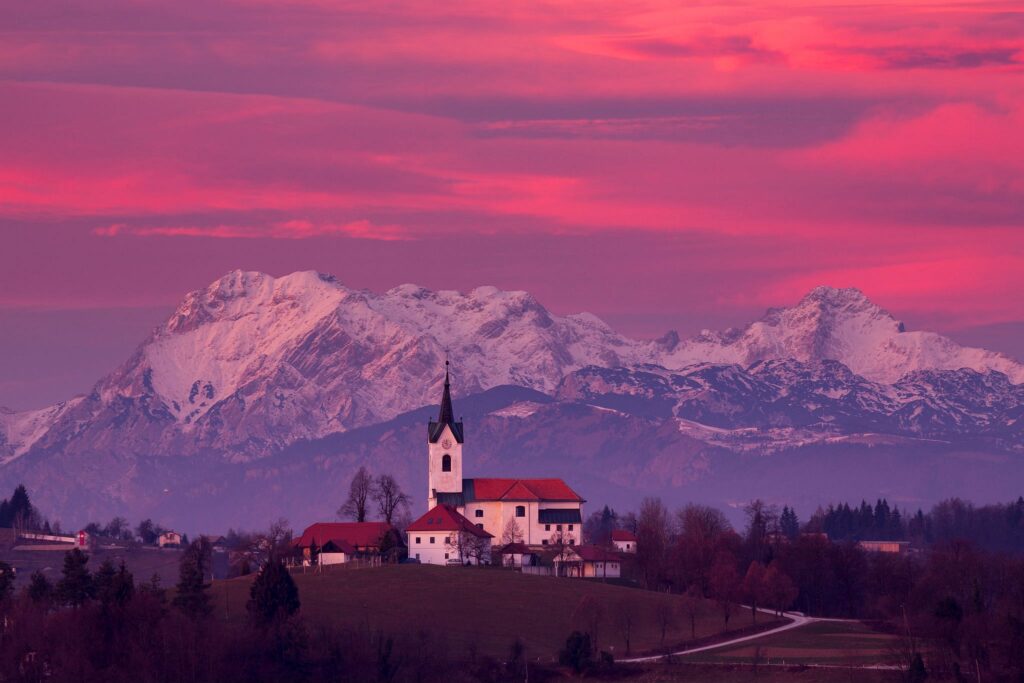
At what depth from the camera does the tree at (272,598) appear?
505ft

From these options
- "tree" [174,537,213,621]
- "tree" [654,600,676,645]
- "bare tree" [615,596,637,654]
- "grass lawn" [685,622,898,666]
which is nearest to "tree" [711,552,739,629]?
"tree" [654,600,676,645]

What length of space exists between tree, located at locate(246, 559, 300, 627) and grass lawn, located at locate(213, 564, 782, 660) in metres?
3.98

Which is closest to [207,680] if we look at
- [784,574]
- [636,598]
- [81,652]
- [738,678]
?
[81,652]

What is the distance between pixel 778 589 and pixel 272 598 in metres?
50.7

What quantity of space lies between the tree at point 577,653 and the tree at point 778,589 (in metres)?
37.5

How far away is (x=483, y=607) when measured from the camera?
17425 cm

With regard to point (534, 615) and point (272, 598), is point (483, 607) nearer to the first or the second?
point (534, 615)

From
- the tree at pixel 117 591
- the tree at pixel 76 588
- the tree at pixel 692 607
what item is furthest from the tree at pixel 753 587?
the tree at pixel 117 591

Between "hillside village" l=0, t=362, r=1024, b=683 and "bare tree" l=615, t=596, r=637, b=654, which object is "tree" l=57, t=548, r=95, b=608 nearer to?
"hillside village" l=0, t=362, r=1024, b=683

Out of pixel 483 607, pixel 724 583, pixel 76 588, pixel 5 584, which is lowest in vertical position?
pixel 483 607

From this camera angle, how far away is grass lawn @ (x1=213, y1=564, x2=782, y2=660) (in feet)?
531

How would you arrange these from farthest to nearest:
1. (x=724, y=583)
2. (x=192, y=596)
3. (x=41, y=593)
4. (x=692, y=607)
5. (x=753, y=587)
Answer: (x=753, y=587) → (x=724, y=583) → (x=692, y=607) → (x=41, y=593) → (x=192, y=596)

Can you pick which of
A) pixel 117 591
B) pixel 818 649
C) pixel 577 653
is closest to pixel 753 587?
pixel 818 649

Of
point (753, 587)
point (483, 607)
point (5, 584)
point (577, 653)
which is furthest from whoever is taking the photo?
point (753, 587)
